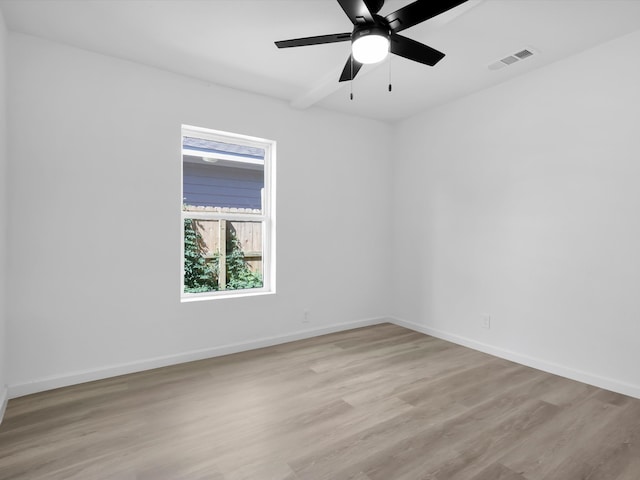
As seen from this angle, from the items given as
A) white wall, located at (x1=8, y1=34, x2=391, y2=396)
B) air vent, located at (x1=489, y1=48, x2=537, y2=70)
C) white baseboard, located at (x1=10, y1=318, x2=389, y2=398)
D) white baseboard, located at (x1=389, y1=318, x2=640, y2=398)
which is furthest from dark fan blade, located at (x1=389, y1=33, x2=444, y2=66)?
white baseboard, located at (x1=10, y1=318, x2=389, y2=398)

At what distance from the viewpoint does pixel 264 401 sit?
257 centimetres

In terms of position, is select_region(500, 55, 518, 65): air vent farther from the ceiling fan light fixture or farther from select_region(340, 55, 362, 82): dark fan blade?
the ceiling fan light fixture

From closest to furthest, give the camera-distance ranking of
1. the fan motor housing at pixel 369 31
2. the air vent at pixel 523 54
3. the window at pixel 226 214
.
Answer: the fan motor housing at pixel 369 31
the air vent at pixel 523 54
the window at pixel 226 214

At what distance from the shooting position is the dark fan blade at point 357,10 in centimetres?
180

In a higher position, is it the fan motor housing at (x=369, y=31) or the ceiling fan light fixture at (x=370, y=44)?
the fan motor housing at (x=369, y=31)

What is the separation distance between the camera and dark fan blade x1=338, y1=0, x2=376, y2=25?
1.80 meters

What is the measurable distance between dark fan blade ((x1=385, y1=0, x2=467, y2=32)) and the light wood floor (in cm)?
236

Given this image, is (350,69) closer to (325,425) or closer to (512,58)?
(512,58)

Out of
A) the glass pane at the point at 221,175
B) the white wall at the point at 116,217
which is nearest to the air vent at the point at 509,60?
the white wall at the point at 116,217

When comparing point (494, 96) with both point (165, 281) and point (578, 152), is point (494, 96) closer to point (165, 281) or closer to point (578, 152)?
point (578, 152)

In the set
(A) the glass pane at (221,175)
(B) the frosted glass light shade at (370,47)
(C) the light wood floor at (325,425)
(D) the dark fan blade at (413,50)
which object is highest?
(D) the dark fan blade at (413,50)

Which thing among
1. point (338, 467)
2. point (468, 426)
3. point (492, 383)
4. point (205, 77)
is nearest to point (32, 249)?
point (205, 77)

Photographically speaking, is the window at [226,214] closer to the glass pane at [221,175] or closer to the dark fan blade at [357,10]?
the glass pane at [221,175]

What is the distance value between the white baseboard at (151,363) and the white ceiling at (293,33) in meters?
2.58
